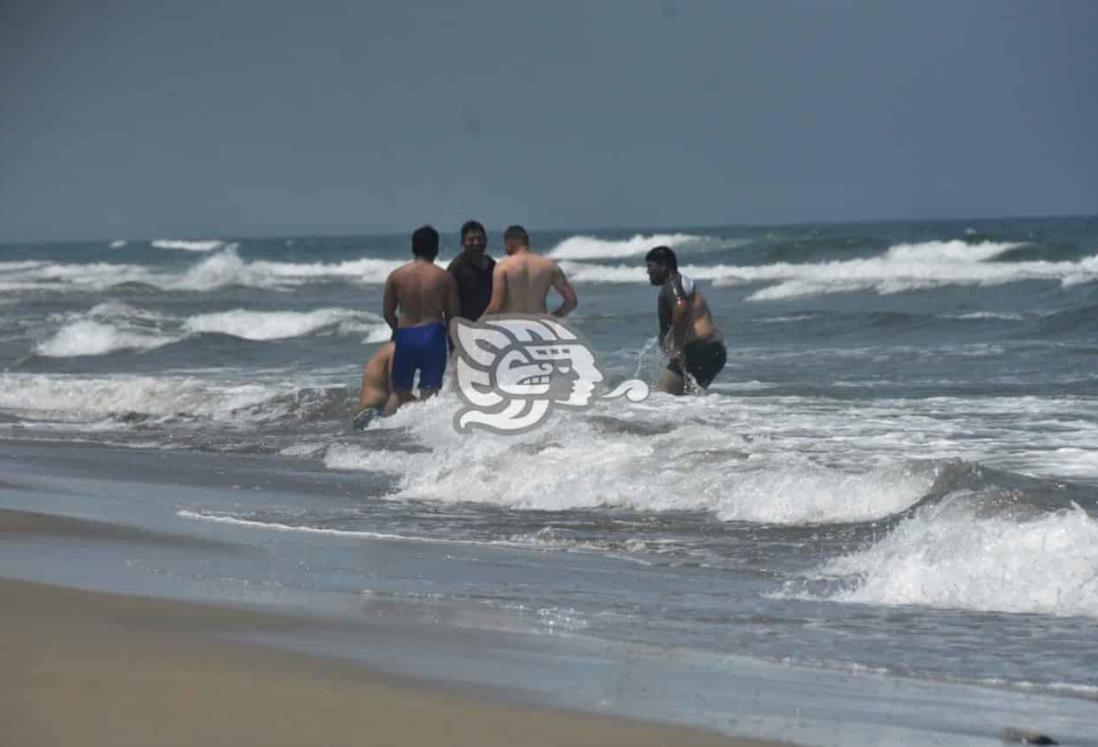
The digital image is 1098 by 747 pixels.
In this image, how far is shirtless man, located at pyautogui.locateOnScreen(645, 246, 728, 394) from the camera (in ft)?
36.0

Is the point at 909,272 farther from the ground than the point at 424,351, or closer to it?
closer to it

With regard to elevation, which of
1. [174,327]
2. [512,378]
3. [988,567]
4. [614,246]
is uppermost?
[512,378]

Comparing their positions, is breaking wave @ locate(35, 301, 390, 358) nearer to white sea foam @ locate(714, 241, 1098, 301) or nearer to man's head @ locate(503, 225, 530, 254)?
white sea foam @ locate(714, 241, 1098, 301)

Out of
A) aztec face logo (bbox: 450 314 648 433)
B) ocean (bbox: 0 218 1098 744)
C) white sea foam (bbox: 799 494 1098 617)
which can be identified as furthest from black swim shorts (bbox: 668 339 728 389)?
white sea foam (bbox: 799 494 1098 617)

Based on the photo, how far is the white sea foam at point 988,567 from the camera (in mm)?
Answer: 6078

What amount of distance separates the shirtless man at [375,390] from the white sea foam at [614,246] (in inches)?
1613

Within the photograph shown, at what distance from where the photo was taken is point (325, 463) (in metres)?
10.6

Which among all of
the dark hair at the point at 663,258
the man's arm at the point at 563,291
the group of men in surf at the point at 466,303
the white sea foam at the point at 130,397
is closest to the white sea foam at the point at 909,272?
the white sea foam at the point at 130,397

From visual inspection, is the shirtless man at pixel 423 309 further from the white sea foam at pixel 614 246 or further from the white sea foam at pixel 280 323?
the white sea foam at pixel 614 246

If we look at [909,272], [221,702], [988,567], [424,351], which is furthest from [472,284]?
[909,272]

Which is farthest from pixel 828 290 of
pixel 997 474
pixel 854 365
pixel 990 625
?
pixel 990 625

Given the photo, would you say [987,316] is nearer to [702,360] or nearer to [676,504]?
[702,360]

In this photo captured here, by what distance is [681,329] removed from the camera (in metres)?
11.3

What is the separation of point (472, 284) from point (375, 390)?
1.10m
